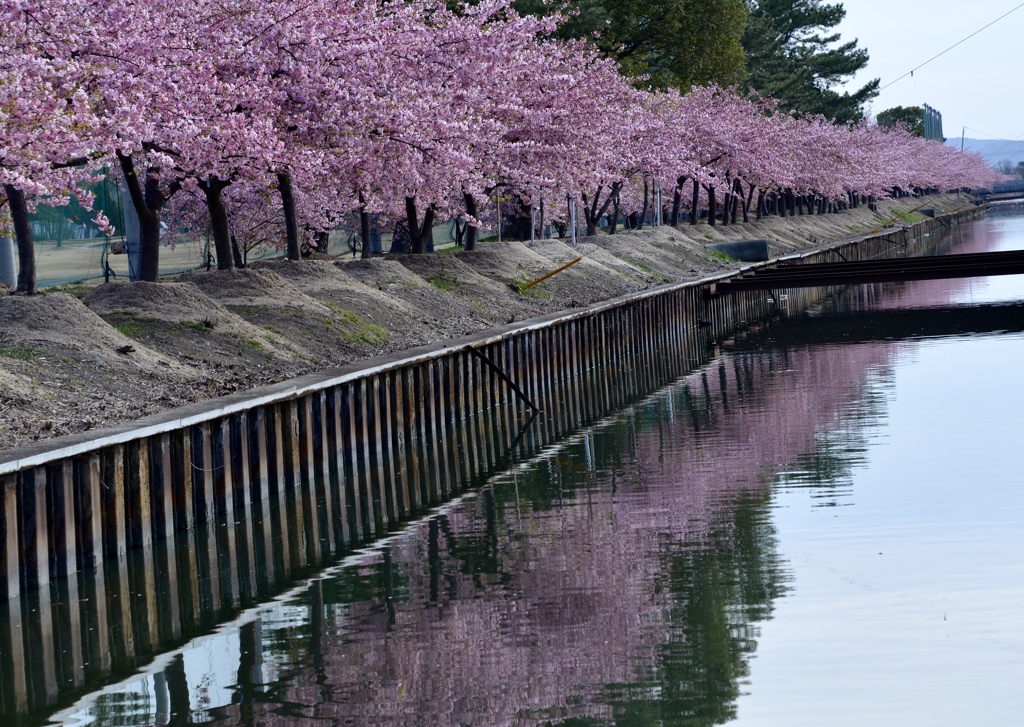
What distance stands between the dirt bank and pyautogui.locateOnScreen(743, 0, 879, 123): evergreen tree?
52.2m

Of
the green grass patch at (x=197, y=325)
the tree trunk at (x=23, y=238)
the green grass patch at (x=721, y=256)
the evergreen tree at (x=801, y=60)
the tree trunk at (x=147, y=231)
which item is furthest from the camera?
the evergreen tree at (x=801, y=60)

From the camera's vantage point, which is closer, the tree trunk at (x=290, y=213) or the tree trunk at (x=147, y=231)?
the tree trunk at (x=147, y=231)

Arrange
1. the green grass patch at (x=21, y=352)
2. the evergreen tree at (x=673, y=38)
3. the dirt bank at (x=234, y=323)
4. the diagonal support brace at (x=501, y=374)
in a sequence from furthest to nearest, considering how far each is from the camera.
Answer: the evergreen tree at (x=673, y=38) < the diagonal support brace at (x=501, y=374) < the green grass patch at (x=21, y=352) < the dirt bank at (x=234, y=323)

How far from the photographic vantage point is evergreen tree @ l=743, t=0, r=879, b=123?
93562 millimetres

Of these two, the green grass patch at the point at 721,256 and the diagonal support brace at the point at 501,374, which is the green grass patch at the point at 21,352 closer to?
the diagonal support brace at the point at 501,374

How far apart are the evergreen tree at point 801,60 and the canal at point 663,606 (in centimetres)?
7174

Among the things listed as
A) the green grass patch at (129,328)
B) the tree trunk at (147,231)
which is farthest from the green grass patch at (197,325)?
the tree trunk at (147,231)

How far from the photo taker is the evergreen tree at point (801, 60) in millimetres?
93562

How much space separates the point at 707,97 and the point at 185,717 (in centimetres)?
6602

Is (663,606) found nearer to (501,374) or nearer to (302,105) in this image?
(501,374)

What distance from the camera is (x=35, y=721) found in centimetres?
1137

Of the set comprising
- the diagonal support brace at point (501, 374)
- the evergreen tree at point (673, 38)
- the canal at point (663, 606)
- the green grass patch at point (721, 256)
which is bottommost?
the canal at point (663, 606)

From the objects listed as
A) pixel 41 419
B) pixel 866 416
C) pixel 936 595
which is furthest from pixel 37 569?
pixel 866 416

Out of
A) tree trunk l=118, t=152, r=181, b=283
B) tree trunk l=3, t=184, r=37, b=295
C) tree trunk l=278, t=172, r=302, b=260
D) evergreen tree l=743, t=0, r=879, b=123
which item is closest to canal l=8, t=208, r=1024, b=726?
tree trunk l=118, t=152, r=181, b=283
